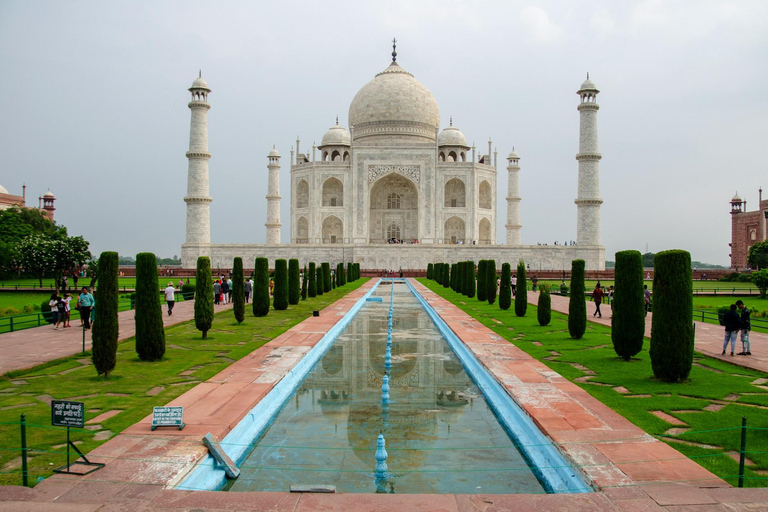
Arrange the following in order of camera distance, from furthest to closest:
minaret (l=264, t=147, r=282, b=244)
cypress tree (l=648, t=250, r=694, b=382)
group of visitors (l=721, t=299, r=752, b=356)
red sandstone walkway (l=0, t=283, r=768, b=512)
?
minaret (l=264, t=147, r=282, b=244), group of visitors (l=721, t=299, r=752, b=356), cypress tree (l=648, t=250, r=694, b=382), red sandstone walkway (l=0, t=283, r=768, b=512)

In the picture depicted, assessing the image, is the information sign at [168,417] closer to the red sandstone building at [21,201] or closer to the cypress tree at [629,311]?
the cypress tree at [629,311]

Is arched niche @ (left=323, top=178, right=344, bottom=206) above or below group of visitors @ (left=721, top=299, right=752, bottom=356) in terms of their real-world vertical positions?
above

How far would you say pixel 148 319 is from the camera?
709 centimetres

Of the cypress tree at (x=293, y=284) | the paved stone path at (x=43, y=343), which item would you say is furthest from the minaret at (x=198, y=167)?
the paved stone path at (x=43, y=343)

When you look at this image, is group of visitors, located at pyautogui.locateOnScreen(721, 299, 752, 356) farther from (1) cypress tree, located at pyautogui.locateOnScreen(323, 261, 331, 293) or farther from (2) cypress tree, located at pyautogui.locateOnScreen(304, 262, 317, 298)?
(1) cypress tree, located at pyautogui.locateOnScreen(323, 261, 331, 293)

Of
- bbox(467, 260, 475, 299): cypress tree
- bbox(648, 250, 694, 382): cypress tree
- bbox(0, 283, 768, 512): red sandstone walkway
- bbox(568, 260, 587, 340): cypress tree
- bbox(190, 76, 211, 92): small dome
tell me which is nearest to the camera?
bbox(0, 283, 768, 512): red sandstone walkway

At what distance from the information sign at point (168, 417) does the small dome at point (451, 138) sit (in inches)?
1378

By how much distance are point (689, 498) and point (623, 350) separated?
14.2ft

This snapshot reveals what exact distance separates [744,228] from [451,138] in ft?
69.4

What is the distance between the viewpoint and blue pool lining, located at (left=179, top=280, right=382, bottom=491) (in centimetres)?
353

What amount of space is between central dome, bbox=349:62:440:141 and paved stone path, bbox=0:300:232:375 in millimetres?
26755

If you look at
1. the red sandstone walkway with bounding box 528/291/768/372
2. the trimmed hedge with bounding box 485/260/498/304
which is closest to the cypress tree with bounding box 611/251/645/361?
the red sandstone walkway with bounding box 528/291/768/372

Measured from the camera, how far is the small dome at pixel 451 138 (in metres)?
38.2

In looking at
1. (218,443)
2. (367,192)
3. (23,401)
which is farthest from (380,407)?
(367,192)
